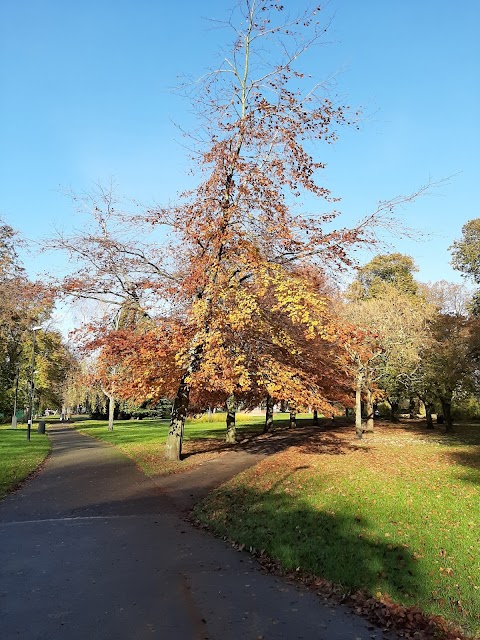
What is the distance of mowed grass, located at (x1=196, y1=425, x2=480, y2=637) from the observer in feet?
18.6

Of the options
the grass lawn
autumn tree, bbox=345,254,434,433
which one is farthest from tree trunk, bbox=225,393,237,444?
the grass lawn

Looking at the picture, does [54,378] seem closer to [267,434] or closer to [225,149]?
[267,434]

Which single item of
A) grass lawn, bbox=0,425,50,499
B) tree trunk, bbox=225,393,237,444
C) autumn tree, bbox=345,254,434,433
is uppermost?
autumn tree, bbox=345,254,434,433

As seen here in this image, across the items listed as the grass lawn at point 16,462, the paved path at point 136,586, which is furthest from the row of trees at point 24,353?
the paved path at point 136,586

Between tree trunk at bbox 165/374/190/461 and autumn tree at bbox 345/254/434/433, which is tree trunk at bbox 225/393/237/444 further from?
tree trunk at bbox 165/374/190/461

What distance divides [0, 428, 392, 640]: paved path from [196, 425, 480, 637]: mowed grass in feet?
2.40

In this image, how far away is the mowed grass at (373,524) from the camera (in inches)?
224

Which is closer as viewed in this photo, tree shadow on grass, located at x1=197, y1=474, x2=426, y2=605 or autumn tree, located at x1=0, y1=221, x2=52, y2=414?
tree shadow on grass, located at x1=197, y1=474, x2=426, y2=605

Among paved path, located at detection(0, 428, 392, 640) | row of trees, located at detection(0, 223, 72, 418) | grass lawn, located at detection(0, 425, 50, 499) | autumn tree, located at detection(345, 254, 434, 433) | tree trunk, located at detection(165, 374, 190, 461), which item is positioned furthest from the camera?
row of trees, located at detection(0, 223, 72, 418)

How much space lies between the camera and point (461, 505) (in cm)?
883

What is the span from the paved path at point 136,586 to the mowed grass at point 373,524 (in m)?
0.73

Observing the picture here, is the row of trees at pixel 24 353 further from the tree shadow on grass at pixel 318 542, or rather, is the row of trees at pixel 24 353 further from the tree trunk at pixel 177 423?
the tree shadow on grass at pixel 318 542

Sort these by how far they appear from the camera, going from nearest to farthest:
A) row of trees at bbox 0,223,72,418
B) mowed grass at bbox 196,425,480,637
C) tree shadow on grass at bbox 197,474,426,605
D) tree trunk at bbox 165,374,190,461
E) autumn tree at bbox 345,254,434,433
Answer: mowed grass at bbox 196,425,480,637 < tree shadow on grass at bbox 197,474,426,605 < tree trunk at bbox 165,374,190,461 < autumn tree at bbox 345,254,434,433 < row of trees at bbox 0,223,72,418

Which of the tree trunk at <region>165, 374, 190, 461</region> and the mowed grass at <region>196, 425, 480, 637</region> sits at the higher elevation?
the tree trunk at <region>165, 374, 190, 461</region>
